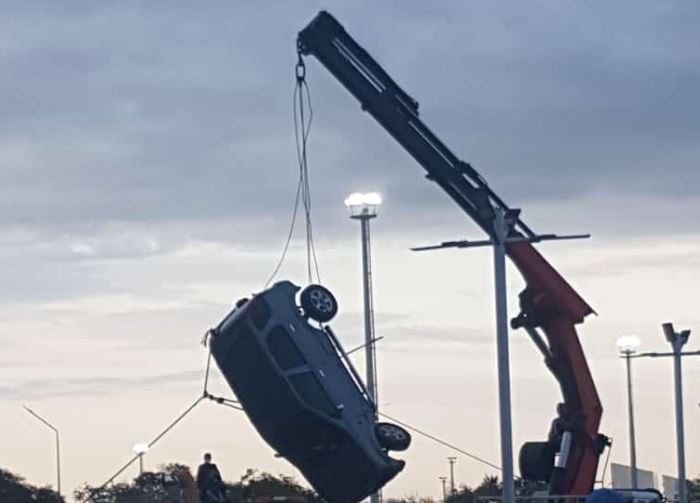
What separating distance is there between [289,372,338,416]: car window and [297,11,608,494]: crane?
5355 mm

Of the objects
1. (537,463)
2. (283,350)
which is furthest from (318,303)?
(537,463)

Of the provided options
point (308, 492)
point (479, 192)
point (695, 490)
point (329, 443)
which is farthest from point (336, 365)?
point (695, 490)

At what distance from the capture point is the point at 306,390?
34094mm

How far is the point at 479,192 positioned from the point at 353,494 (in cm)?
736

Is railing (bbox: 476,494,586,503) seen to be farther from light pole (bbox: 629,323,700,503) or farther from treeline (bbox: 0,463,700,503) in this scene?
light pole (bbox: 629,323,700,503)

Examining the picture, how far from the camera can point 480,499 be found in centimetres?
4091

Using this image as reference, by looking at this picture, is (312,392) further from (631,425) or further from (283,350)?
(631,425)

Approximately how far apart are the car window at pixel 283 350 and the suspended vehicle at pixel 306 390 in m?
0.02

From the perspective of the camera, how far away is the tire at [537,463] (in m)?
40.7

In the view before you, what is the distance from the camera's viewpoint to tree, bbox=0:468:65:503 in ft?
179

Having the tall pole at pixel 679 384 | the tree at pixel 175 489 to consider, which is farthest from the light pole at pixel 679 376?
the tree at pixel 175 489

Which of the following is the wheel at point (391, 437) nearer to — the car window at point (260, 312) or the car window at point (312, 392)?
the car window at point (312, 392)

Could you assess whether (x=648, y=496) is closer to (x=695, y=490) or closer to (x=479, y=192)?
(x=479, y=192)

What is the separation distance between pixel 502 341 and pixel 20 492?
25.8m
